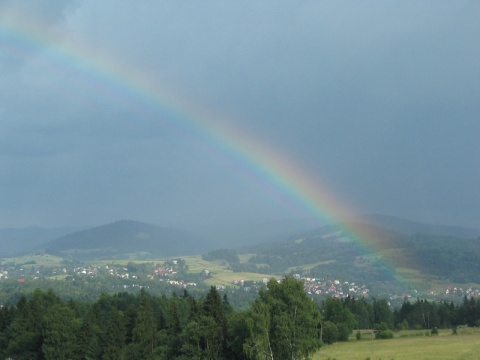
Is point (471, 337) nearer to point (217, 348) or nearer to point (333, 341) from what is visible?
point (333, 341)

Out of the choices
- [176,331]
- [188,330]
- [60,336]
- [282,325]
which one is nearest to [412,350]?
[282,325]

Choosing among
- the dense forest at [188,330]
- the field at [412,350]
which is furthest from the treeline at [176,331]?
the field at [412,350]

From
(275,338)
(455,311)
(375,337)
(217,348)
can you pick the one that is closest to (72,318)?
(217,348)

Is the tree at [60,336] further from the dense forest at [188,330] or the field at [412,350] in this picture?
the field at [412,350]

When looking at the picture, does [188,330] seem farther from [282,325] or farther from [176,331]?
[282,325]

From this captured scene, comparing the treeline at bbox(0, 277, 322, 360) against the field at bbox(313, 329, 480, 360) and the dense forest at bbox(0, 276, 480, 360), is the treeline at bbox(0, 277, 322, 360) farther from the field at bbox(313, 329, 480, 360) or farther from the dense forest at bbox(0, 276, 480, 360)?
the field at bbox(313, 329, 480, 360)

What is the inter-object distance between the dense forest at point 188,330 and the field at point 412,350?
435 cm

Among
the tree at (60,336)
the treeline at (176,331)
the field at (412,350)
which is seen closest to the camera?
the field at (412,350)

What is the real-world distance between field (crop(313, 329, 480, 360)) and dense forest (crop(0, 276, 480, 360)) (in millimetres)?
4348

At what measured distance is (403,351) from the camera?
2023 inches

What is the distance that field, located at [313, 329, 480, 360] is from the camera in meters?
46.2

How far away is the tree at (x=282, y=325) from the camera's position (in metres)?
46.3

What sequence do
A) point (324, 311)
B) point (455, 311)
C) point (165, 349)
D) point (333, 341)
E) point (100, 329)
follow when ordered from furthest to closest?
point (455, 311), point (324, 311), point (333, 341), point (100, 329), point (165, 349)

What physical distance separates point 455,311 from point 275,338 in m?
67.4
